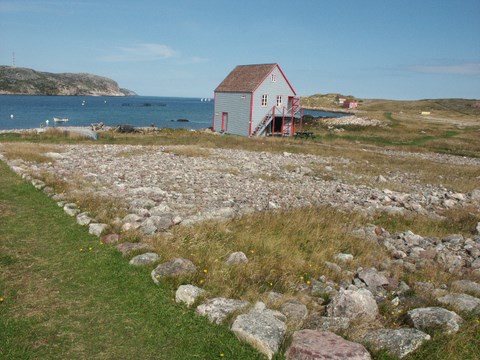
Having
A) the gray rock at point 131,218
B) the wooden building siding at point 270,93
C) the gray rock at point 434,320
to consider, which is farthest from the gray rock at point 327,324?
the wooden building siding at point 270,93

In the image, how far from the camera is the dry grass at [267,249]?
8.56 m

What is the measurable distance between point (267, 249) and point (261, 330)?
456cm

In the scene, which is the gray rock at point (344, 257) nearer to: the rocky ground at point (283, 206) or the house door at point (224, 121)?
the rocky ground at point (283, 206)

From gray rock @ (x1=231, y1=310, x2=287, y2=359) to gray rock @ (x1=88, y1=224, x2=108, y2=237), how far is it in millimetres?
5239

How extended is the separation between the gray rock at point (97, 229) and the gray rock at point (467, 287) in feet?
28.0

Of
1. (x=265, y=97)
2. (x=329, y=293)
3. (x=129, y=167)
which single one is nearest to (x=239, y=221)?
(x=329, y=293)

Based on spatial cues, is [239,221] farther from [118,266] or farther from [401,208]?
[401,208]

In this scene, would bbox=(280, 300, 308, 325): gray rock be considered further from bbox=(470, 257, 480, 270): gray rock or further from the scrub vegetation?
bbox=(470, 257, 480, 270): gray rock

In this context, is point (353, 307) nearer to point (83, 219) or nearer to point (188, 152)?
point (83, 219)

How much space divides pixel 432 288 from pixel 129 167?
Result: 655 inches

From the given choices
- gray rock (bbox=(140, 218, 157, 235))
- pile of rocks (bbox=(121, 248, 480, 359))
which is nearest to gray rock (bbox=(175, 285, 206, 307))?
pile of rocks (bbox=(121, 248, 480, 359))

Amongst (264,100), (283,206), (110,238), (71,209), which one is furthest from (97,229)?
(264,100)

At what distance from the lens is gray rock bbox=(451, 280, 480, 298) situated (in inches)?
377

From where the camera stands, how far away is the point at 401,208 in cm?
1803
